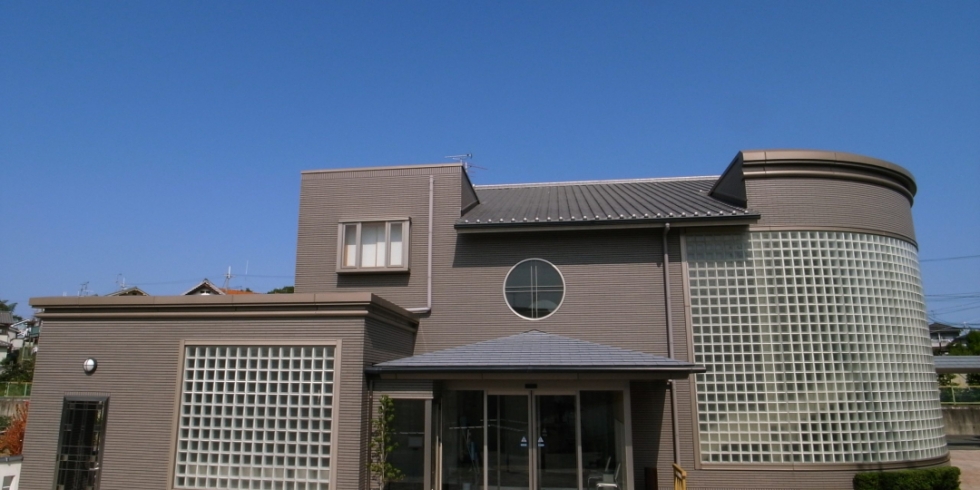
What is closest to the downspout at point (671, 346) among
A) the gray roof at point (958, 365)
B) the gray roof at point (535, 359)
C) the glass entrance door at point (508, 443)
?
the gray roof at point (535, 359)

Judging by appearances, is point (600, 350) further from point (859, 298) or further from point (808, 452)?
point (859, 298)

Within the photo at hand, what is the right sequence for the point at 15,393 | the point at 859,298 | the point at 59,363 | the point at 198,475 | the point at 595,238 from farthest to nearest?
the point at 15,393 → the point at 595,238 → the point at 859,298 → the point at 59,363 → the point at 198,475

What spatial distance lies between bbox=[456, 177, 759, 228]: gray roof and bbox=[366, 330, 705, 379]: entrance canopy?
2.80m

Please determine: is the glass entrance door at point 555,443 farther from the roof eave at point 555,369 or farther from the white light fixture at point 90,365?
the white light fixture at point 90,365

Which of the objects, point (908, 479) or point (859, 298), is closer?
point (908, 479)

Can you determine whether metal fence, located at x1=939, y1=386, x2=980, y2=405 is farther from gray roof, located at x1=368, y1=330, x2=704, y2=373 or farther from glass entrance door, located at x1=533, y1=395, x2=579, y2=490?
glass entrance door, located at x1=533, y1=395, x2=579, y2=490

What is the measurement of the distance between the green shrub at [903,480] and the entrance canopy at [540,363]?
4062 millimetres

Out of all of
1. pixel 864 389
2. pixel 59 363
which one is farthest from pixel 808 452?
pixel 59 363

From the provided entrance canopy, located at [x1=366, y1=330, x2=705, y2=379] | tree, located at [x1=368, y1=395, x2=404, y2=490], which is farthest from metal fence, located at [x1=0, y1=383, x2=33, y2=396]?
entrance canopy, located at [x1=366, y1=330, x2=705, y2=379]

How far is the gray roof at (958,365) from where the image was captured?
77.6ft

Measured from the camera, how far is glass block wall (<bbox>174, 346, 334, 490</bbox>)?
10812mm

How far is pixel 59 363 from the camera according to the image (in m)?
11.8

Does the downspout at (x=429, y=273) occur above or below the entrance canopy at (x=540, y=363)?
above

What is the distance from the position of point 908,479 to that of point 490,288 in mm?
8869
